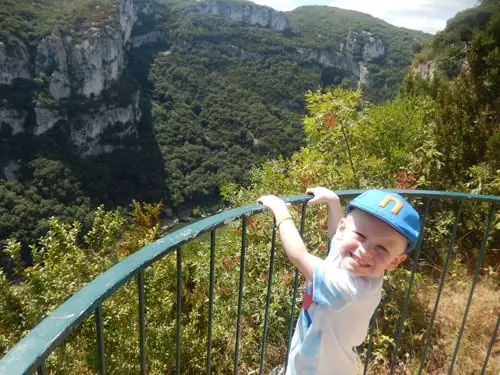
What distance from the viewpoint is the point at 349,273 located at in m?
1.22

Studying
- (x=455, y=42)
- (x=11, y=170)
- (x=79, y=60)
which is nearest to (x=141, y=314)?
(x=455, y=42)

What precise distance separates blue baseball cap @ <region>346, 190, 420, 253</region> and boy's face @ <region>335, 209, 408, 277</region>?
33mm

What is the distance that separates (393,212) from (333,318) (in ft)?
1.30

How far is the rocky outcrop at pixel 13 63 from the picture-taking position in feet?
151

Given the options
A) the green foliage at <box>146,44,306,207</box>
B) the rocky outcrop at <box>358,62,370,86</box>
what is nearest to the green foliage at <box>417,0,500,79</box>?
the green foliage at <box>146,44,306,207</box>

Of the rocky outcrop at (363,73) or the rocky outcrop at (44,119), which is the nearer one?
the rocky outcrop at (44,119)

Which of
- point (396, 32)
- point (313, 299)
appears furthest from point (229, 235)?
point (396, 32)

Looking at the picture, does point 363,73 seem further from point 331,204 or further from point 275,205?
point 275,205

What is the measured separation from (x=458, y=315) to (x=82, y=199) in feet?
144

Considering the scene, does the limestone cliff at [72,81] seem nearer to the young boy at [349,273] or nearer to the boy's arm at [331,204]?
the boy's arm at [331,204]

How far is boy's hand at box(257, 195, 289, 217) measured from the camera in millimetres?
1363

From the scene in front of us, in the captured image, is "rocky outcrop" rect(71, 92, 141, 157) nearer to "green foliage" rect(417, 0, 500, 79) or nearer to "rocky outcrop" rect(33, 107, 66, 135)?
"rocky outcrop" rect(33, 107, 66, 135)

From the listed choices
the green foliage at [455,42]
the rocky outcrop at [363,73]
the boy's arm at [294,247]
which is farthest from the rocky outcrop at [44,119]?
the rocky outcrop at [363,73]

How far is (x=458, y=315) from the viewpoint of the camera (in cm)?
323
